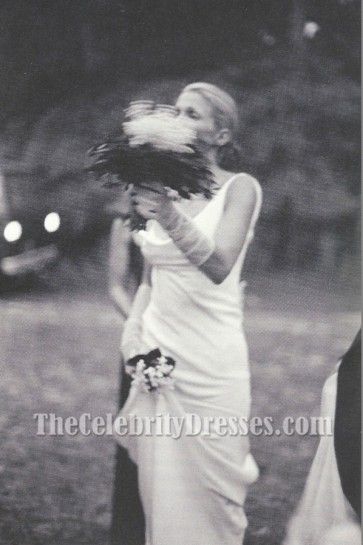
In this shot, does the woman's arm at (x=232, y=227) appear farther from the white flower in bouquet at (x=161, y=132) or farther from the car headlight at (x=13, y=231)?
the car headlight at (x=13, y=231)

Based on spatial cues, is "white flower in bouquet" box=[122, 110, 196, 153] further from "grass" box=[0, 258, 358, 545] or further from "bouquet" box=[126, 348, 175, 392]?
"bouquet" box=[126, 348, 175, 392]

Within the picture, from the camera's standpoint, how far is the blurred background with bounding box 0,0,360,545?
4051 millimetres

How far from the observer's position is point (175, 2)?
4.12 m

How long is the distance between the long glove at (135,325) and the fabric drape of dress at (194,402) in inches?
1.8

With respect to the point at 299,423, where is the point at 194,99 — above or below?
above

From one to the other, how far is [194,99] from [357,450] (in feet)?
6.37

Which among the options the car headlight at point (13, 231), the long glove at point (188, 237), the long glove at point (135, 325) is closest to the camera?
the long glove at point (188, 237)

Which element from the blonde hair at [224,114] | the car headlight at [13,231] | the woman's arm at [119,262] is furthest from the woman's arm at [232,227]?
the car headlight at [13,231]

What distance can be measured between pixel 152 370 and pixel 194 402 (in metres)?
0.27

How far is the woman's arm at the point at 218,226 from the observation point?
12.9 feet

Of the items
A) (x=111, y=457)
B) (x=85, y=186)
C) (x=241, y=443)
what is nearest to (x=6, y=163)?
(x=85, y=186)

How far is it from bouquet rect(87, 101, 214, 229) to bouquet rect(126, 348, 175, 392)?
0.65 meters

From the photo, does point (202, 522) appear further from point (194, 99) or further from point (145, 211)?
point (194, 99)

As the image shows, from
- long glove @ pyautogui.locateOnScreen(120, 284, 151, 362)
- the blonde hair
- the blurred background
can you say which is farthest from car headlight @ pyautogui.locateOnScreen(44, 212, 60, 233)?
the blonde hair
